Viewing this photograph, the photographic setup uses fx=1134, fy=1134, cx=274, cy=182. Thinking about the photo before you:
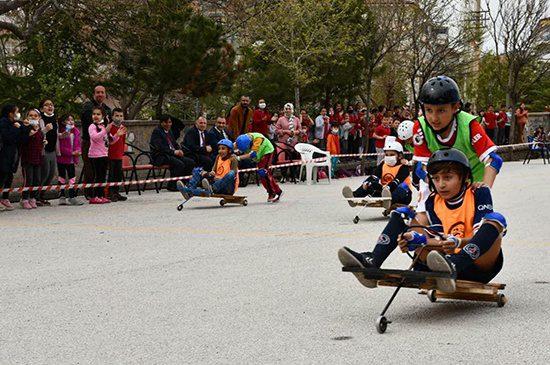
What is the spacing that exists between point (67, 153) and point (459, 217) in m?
13.9

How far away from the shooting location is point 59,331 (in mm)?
7641

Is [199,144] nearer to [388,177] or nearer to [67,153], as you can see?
[67,153]

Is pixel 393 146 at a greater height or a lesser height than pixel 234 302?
greater

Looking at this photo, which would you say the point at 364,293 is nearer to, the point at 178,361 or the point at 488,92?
the point at 178,361

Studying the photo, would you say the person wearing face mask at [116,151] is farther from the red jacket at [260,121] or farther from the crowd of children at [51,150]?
the red jacket at [260,121]

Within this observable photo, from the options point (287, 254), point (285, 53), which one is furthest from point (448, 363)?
point (285, 53)

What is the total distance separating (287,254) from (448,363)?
575cm

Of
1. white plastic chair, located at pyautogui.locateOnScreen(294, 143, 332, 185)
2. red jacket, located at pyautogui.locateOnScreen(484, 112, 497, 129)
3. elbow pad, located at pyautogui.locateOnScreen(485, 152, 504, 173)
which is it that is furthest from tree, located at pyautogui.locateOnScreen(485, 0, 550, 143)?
elbow pad, located at pyautogui.locateOnScreen(485, 152, 504, 173)

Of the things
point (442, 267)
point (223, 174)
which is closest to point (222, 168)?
point (223, 174)

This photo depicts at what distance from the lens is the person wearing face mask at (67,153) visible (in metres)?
20.6

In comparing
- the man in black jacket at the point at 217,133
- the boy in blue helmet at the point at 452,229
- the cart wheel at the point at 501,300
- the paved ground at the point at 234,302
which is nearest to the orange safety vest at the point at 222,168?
the paved ground at the point at 234,302

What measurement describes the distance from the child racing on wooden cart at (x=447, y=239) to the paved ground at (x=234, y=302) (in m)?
0.27

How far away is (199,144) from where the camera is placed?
2491cm

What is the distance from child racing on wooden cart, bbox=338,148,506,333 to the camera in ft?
25.4
